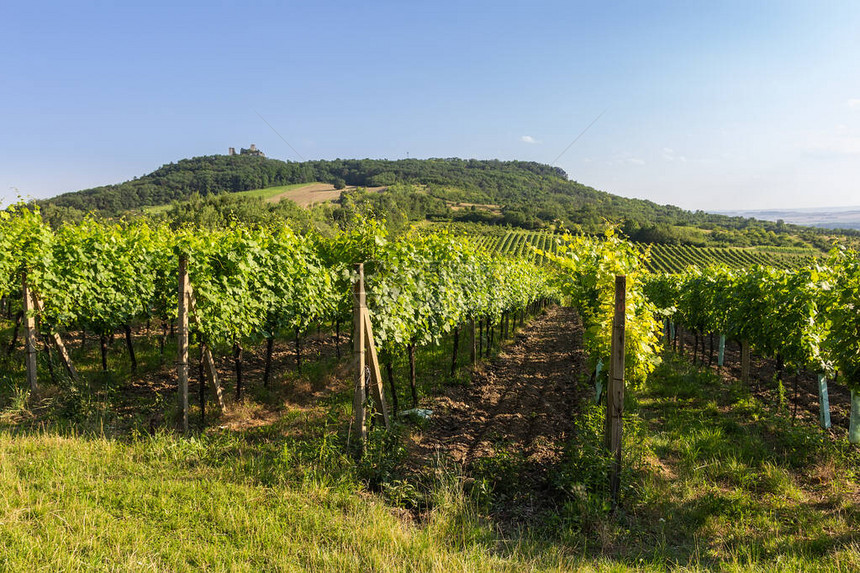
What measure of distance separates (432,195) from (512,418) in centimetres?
11223

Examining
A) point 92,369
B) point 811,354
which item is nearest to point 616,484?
point 811,354

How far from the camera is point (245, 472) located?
489cm

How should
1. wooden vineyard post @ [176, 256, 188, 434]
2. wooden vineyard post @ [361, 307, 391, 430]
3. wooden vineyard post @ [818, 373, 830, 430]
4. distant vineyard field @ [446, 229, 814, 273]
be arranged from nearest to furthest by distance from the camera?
1. wooden vineyard post @ [361, 307, 391, 430]
2. wooden vineyard post @ [176, 256, 188, 434]
3. wooden vineyard post @ [818, 373, 830, 430]
4. distant vineyard field @ [446, 229, 814, 273]

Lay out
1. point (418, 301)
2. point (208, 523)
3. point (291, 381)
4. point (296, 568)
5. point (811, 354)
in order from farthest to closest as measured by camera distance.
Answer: point (291, 381), point (418, 301), point (811, 354), point (208, 523), point (296, 568)

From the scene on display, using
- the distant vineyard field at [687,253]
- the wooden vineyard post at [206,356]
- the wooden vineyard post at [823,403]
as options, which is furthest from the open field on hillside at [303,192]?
the wooden vineyard post at [823,403]

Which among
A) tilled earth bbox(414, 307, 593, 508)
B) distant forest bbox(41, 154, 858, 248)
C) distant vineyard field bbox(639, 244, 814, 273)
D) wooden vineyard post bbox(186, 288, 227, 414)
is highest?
distant forest bbox(41, 154, 858, 248)

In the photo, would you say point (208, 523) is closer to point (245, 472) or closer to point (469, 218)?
point (245, 472)

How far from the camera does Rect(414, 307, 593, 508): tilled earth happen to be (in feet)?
19.7

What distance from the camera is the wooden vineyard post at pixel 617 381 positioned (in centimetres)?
495

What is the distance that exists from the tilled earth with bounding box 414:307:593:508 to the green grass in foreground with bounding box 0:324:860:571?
1.32 ft

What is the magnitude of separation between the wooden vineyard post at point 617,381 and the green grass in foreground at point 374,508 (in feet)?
0.57

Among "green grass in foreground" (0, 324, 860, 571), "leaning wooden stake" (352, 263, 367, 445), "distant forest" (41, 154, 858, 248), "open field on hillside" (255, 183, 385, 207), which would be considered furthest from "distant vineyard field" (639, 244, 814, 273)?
"leaning wooden stake" (352, 263, 367, 445)

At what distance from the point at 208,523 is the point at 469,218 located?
103289 mm

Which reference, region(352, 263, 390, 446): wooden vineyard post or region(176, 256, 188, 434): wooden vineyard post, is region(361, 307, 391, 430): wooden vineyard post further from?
region(176, 256, 188, 434): wooden vineyard post
